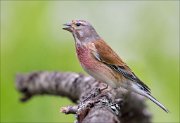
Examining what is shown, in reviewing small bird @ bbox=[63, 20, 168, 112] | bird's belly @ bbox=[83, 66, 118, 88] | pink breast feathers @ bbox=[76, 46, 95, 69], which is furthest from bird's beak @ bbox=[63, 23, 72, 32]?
bird's belly @ bbox=[83, 66, 118, 88]

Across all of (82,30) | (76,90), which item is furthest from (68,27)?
(76,90)

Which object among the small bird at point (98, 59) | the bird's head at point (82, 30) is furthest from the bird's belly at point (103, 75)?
the bird's head at point (82, 30)

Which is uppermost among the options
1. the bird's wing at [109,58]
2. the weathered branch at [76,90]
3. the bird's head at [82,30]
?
the bird's head at [82,30]

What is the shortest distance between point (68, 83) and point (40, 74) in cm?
29

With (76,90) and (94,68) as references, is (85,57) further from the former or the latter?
(76,90)

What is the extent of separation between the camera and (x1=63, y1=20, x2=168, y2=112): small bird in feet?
11.0

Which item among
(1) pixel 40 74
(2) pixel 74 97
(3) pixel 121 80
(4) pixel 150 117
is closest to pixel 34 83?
(1) pixel 40 74

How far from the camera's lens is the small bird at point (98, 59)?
3.34 metres

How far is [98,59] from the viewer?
138 inches

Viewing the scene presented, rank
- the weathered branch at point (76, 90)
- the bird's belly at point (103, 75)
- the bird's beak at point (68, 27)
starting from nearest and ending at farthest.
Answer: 1. the weathered branch at point (76, 90)
2. the bird's belly at point (103, 75)
3. the bird's beak at point (68, 27)

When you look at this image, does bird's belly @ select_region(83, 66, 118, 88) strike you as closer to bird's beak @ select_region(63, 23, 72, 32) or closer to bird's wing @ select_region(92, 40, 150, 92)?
bird's wing @ select_region(92, 40, 150, 92)

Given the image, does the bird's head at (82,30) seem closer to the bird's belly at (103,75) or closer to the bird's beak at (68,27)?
the bird's beak at (68,27)

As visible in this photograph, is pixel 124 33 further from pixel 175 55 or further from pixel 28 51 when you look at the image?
pixel 28 51

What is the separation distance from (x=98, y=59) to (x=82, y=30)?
0.22 meters
